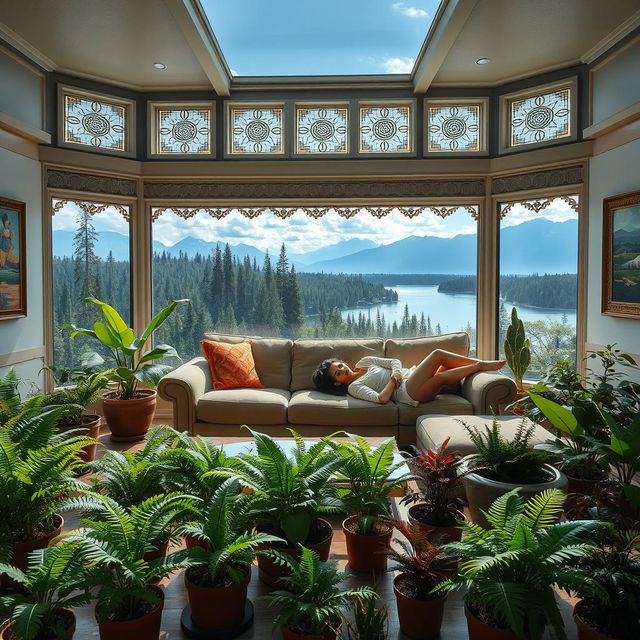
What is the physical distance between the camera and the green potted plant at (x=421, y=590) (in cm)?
117

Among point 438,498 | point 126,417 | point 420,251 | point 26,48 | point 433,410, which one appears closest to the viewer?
point 438,498

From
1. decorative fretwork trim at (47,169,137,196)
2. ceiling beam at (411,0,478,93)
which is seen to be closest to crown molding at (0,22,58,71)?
decorative fretwork trim at (47,169,137,196)

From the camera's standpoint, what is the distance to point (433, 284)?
5.61 metres

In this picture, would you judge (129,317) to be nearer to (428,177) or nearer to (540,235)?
(428,177)

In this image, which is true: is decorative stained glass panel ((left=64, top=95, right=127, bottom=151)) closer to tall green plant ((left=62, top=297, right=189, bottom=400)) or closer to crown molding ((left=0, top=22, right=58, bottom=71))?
crown molding ((left=0, top=22, right=58, bottom=71))

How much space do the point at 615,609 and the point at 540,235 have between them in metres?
4.52

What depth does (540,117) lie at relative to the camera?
490cm

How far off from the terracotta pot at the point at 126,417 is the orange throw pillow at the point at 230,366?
0.73m

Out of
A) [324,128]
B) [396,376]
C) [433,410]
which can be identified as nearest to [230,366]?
[396,376]

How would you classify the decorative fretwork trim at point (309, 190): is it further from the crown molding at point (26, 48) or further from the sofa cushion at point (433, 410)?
the sofa cushion at point (433, 410)

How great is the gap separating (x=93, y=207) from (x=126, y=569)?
4.76 m

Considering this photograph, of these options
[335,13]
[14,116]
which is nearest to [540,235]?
[335,13]

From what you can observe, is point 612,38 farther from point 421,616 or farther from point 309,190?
point 421,616

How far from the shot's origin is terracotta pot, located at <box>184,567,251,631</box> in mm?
1173
